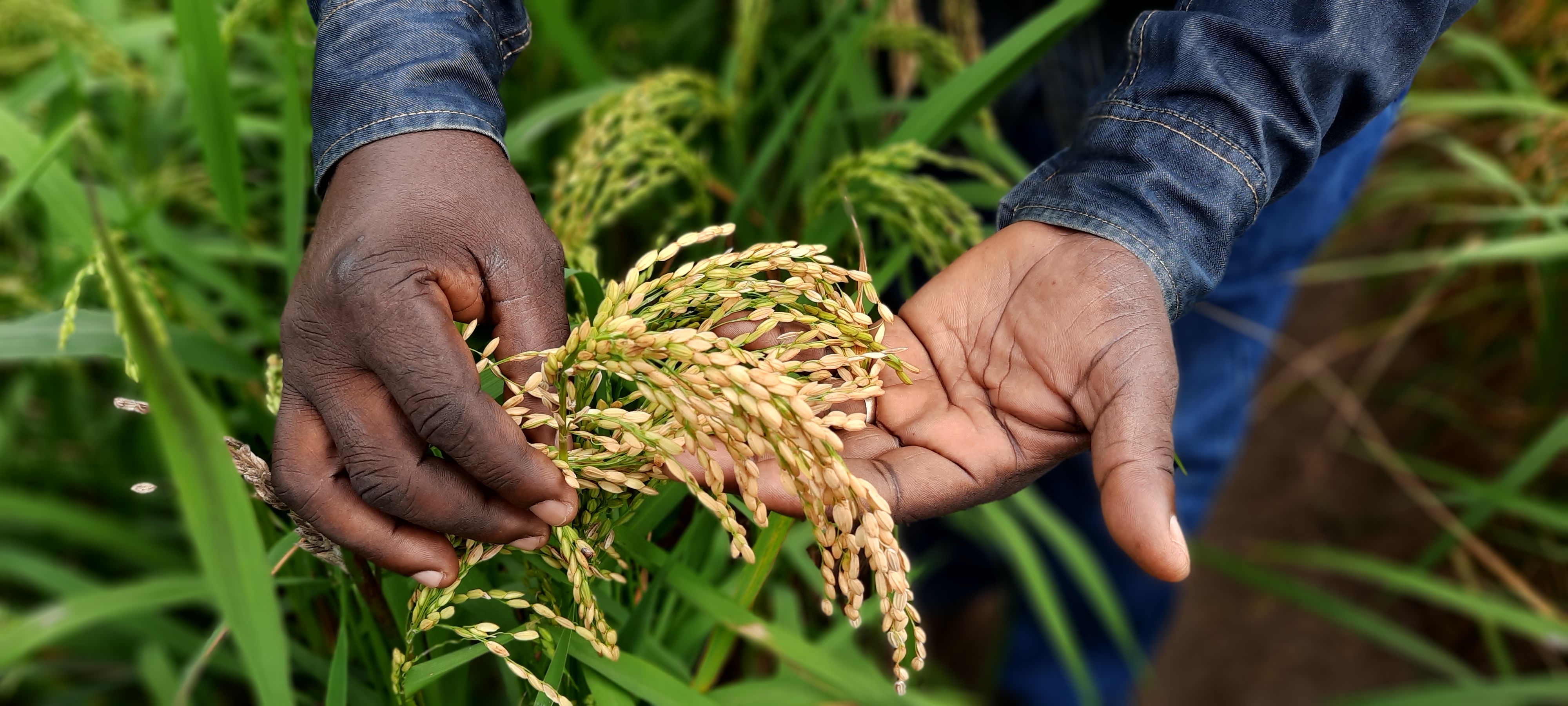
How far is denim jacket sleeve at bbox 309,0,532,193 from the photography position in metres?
0.78

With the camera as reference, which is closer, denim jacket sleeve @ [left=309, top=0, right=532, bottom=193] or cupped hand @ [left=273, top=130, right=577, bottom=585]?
cupped hand @ [left=273, top=130, right=577, bottom=585]

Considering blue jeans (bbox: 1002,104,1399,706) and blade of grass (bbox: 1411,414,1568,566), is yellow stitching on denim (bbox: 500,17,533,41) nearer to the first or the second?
blue jeans (bbox: 1002,104,1399,706)

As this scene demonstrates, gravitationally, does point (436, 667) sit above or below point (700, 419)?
below

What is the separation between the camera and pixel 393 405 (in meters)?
0.71

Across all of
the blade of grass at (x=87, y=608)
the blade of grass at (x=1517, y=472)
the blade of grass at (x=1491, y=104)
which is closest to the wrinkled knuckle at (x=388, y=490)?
the blade of grass at (x=87, y=608)

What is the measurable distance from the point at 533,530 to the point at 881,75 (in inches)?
48.3

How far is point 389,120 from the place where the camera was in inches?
30.5

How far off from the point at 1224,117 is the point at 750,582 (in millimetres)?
638

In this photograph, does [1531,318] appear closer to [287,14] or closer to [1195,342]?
[1195,342]

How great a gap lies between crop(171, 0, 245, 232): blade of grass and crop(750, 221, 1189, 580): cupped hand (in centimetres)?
77

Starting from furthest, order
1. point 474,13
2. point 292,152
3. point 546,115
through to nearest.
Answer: point 546,115 < point 292,152 < point 474,13

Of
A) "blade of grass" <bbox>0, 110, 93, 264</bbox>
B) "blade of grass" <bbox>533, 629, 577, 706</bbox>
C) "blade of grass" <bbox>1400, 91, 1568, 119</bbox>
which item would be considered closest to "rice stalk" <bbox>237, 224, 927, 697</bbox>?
"blade of grass" <bbox>533, 629, 577, 706</bbox>

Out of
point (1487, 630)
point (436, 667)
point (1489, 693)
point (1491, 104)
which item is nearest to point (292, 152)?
point (436, 667)

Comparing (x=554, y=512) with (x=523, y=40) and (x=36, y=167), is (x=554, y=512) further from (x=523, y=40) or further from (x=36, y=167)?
(x=36, y=167)
